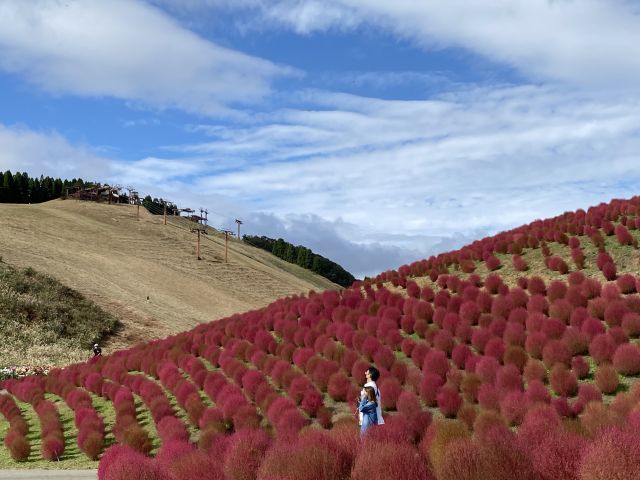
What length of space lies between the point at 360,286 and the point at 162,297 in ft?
108

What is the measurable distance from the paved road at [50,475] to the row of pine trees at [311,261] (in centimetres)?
10563

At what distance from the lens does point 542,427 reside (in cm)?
606

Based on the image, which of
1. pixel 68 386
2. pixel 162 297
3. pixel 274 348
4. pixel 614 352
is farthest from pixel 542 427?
pixel 162 297

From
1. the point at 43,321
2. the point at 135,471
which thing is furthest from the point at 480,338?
the point at 43,321

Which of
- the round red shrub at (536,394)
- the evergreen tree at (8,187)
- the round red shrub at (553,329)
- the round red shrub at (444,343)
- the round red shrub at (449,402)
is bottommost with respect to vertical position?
the round red shrub at (449,402)

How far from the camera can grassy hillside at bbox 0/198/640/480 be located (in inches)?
211

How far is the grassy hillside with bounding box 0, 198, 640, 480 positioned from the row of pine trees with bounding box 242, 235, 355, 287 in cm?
9449

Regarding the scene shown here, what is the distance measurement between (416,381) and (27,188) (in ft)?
367

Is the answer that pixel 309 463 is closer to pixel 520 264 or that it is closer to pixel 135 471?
pixel 135 471

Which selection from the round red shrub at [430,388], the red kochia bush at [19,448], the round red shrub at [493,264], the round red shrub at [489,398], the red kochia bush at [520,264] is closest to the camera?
the round red shrub at [489,398]

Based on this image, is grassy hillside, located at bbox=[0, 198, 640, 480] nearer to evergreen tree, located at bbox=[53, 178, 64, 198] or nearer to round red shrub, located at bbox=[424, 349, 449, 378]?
round red shrub, located at bbox=[424, 349, 449, 378]

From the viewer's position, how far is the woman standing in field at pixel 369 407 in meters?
7.96

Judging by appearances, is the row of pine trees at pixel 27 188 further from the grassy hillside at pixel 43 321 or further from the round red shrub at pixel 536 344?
the round red shrub at pixel 536 344

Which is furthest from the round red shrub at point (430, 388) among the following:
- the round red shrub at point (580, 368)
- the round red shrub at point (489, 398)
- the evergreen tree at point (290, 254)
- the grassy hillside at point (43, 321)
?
the evergreen tree at point (290, 254)
